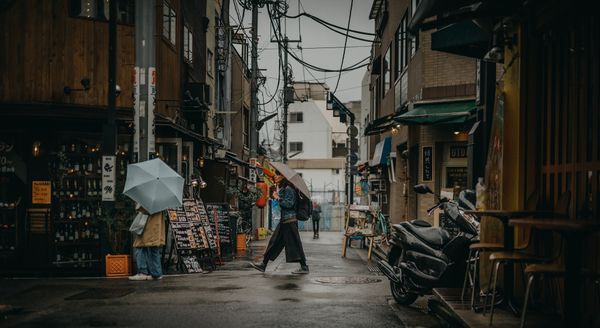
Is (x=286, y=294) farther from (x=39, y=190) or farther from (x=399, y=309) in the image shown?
(x=39, y=190)

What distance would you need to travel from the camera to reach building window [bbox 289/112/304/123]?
70.8m

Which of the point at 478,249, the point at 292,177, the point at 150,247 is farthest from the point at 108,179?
the point at 478,249

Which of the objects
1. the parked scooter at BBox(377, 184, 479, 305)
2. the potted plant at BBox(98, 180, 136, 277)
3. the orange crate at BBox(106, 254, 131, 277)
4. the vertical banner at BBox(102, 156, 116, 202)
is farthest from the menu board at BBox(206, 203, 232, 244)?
the parked scooter at BBox(377, 184, 479, 305)

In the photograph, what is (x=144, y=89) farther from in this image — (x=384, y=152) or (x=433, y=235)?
(x=384, y=152)

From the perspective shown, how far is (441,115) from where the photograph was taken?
55.8 feet

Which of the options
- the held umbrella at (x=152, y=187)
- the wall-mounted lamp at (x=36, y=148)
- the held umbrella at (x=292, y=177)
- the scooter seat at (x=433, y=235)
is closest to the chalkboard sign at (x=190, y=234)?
the held umbrella at (x=152, y=187)

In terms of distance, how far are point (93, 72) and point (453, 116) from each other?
28.0 ft

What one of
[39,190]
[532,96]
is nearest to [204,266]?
[39,190]

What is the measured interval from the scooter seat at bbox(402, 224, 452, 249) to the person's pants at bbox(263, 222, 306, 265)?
5226 mm

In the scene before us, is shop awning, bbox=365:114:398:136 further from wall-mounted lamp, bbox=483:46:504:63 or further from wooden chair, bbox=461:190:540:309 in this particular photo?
wooden chair, bbox=461:190:540:309

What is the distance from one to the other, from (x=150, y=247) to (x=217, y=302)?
3904mm

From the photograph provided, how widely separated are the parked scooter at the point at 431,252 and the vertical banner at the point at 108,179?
6595mm

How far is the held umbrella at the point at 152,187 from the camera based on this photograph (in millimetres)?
13797

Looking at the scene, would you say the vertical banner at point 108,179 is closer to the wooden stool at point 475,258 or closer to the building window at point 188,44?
the wooden stool at point 475,258
